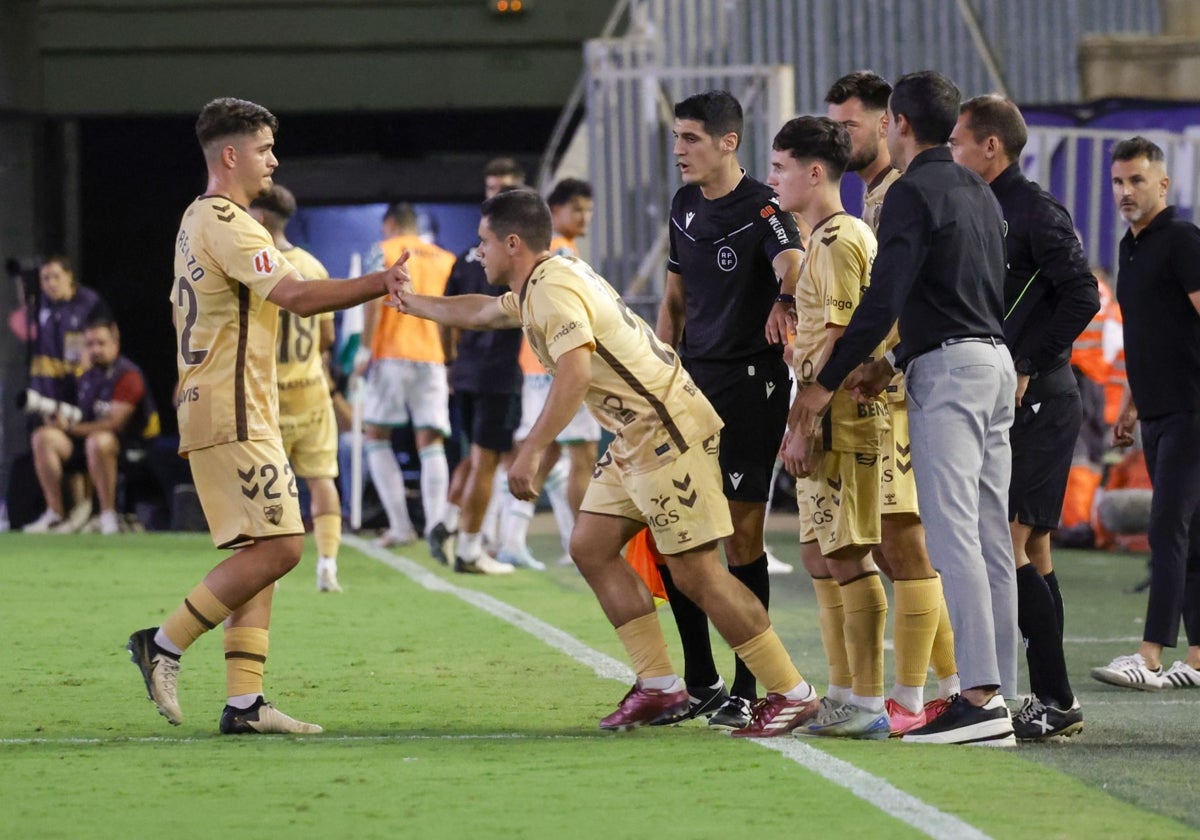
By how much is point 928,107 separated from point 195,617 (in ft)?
9.07

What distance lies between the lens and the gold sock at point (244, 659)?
20.6 feet

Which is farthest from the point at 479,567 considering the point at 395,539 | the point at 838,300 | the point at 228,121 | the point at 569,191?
the point at 838,300

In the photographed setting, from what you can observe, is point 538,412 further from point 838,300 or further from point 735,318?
point 838,300

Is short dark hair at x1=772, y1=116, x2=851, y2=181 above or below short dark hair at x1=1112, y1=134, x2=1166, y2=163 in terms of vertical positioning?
below

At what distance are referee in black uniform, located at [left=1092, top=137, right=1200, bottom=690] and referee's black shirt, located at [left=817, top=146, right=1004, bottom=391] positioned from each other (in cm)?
211

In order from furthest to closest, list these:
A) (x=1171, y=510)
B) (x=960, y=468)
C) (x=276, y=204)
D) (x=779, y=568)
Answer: (x=779, y=568), (x=276, y=204), (x=1171, y=510), (x=960, y=468)

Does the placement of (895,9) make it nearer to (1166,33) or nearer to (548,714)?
(1166,33)

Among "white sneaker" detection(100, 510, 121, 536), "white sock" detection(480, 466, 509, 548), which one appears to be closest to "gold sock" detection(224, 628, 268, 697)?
"white sock" detection(480, 466, 509, 548)

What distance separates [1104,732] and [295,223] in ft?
52.7

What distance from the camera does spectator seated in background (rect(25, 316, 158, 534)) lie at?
1571 cm

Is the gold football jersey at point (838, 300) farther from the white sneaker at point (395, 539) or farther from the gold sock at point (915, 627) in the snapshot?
the white sneaker at point (395, 539)

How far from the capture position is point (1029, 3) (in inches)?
758

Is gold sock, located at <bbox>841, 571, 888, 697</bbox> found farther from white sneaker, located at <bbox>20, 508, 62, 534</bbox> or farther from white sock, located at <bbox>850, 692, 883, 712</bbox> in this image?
white sneaker, located at <bbox>20, 508, 62, 534</bbox>

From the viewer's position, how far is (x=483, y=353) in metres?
12.1
